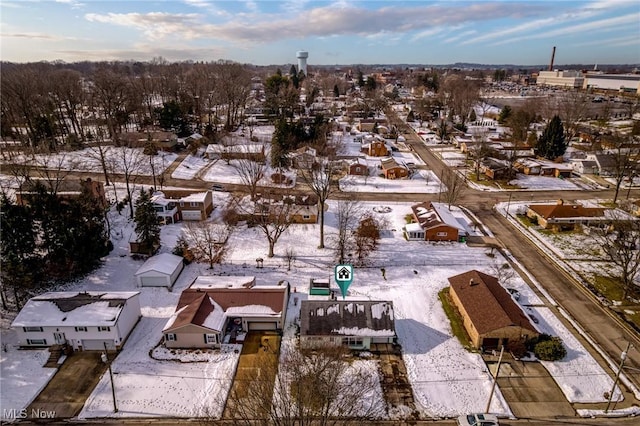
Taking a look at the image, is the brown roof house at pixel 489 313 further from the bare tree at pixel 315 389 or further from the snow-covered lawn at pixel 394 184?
the snow-covered lawn at pixel 394 184

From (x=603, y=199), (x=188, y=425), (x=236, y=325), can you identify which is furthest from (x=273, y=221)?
(x=603, y=199)

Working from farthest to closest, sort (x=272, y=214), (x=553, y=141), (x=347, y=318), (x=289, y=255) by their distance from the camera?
(x=553, y=141), (x=272, y=214), (x=289, y=255), (x=347, y=318)

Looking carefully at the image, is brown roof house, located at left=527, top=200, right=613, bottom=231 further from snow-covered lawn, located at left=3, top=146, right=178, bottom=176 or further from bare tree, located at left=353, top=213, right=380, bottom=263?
snow-covered lawn, located at left=3, top=146, right=178, bottom=176

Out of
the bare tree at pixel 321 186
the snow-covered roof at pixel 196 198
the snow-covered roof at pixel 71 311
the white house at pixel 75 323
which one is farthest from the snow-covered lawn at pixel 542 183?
the white house at pixel 75 323

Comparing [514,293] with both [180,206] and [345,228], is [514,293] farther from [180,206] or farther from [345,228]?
[180,206]

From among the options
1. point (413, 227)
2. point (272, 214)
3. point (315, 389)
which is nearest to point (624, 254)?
point (413, 227)

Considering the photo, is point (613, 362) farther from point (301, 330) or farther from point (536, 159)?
point (536, 159)
